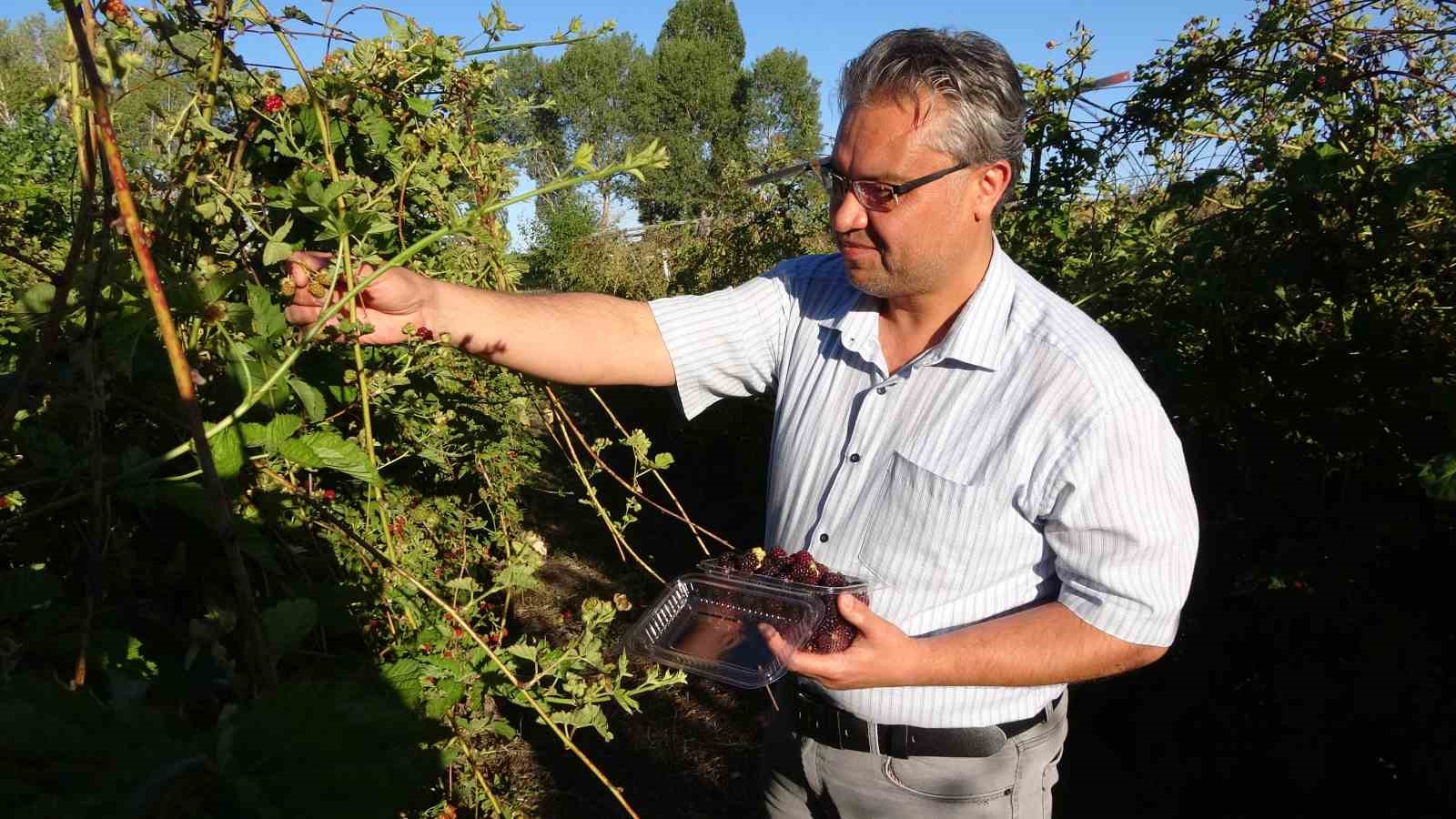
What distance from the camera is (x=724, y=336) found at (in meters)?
2.14

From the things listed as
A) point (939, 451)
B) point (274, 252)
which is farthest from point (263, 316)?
point (939, 451)

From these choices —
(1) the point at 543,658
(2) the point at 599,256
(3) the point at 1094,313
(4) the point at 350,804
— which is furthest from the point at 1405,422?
(2) the point at 599,256

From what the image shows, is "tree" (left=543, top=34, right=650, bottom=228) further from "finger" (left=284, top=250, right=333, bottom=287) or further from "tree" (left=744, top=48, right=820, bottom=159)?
"finger" (left=284, top=250, right=333, bottom=287)

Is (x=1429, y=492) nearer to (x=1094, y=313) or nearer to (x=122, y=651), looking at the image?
(x=1094, y=313)

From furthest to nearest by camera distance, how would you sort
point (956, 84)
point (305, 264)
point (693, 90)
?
point (693, 90) → point (956, 84) → point (305, 264)

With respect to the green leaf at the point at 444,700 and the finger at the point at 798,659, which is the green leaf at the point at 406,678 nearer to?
the green leaf at the point at 444,700

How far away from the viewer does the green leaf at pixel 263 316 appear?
3.90ft

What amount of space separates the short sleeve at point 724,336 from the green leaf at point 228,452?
3.51 ft

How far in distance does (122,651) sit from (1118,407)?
140 cm

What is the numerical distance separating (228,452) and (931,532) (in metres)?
1.15

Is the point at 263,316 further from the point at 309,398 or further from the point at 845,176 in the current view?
the point at 845,176

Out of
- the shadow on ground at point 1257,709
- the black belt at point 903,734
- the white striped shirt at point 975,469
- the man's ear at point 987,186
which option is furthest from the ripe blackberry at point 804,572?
the shadow on ground at point 1257,709

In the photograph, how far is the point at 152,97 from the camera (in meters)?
1.61

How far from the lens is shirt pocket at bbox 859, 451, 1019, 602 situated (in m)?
1.71
